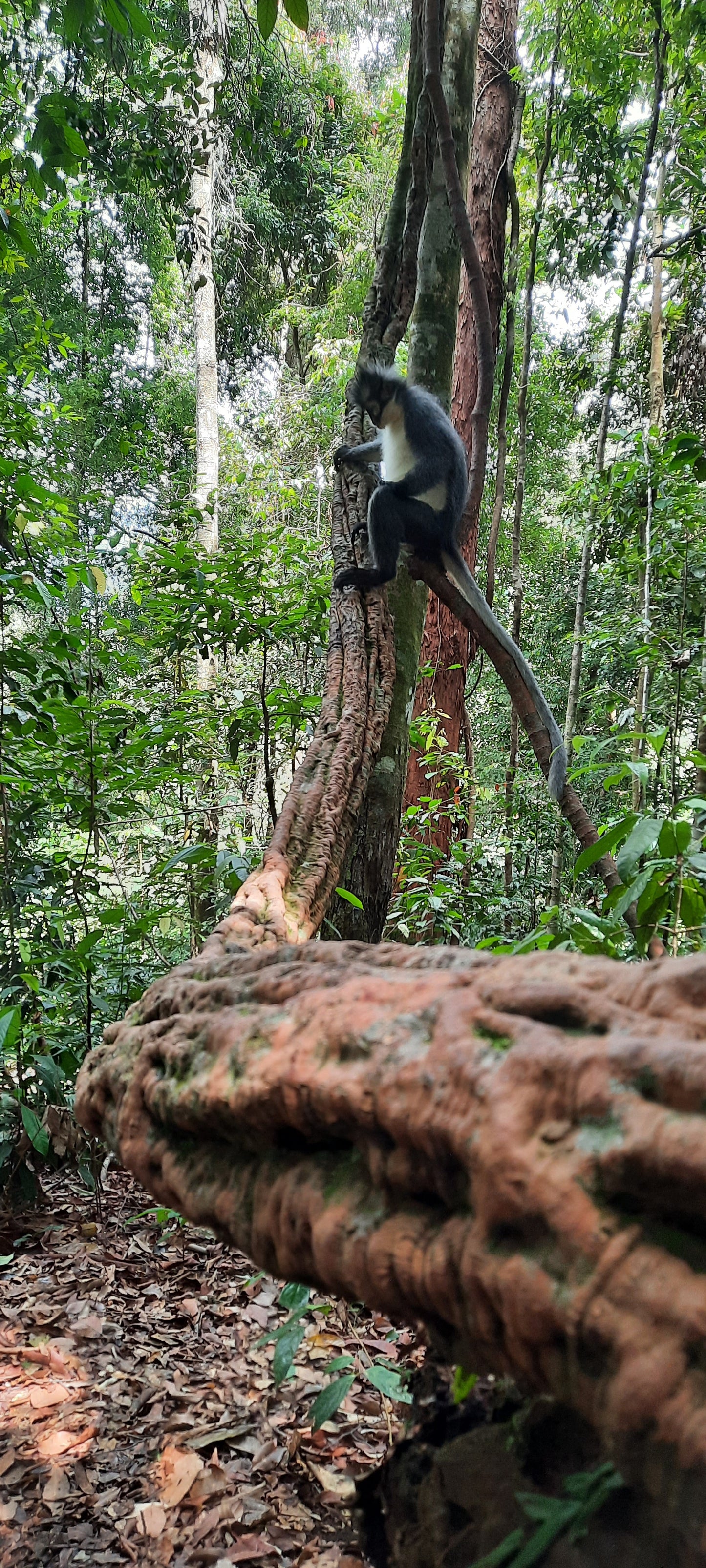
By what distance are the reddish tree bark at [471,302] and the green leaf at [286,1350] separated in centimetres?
321

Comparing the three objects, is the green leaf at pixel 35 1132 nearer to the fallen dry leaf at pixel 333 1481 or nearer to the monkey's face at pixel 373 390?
the fallen dry leaf at pixel 333 1481

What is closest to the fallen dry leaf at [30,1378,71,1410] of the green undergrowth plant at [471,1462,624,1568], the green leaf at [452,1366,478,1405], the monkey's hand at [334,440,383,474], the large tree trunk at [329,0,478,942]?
the large tree trunk at [329,0,478,942]

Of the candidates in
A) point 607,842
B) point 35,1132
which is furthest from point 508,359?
point 35,1132

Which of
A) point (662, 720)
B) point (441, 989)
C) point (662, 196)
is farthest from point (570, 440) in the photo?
point (441, 989)

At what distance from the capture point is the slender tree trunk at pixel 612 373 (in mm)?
4059

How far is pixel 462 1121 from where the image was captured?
0.62m

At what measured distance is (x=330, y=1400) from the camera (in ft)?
4.40

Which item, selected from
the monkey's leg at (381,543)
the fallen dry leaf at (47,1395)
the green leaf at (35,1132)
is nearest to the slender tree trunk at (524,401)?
the monkey's leg at (381,543)

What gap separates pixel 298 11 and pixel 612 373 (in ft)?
13.1

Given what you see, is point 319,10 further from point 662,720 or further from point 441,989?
point 441,989

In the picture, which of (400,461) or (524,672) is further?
(400,461)

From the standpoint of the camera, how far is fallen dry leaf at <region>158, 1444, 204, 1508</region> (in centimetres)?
175

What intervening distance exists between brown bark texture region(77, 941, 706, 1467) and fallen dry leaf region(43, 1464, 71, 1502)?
142 centimetres

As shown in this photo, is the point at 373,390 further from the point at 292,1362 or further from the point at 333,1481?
the point at 333,1481
